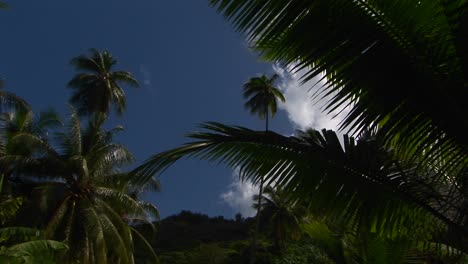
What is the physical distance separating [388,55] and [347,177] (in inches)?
35.2

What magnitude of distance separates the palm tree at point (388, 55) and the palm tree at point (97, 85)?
3048cm

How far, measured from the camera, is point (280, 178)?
341 cm

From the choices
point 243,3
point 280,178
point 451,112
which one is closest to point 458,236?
point 451,112

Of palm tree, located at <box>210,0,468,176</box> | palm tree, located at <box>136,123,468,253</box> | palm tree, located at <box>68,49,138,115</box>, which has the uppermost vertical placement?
palm tree, located at <box>68,49,138,115</box>

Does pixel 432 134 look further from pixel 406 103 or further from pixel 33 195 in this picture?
pixel 33 195

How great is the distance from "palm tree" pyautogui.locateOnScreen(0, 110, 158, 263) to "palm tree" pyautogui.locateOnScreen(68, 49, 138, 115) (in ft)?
27.7

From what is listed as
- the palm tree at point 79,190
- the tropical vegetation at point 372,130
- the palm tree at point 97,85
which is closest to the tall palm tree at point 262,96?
the palm tree at point 97,85

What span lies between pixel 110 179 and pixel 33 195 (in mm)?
3310

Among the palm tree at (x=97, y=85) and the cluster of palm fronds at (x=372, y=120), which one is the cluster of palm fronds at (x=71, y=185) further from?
the cluster of palm fronds at (x=372, y=120)

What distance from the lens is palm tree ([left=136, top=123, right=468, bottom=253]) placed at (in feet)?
10.9

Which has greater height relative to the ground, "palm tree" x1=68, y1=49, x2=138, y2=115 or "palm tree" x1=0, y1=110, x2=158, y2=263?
"palm tree" x1=68, y1=49, x2=138, y2=115

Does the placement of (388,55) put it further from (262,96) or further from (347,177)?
(262,96)

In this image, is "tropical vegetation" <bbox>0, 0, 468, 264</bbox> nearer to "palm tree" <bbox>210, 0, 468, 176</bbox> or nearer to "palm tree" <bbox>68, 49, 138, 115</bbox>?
"palm tree" <bbox>210, 0, 468, 176</bbox>

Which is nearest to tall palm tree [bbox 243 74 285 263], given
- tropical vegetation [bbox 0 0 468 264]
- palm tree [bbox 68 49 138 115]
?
palm tree [bbox 68 49 138 115]
